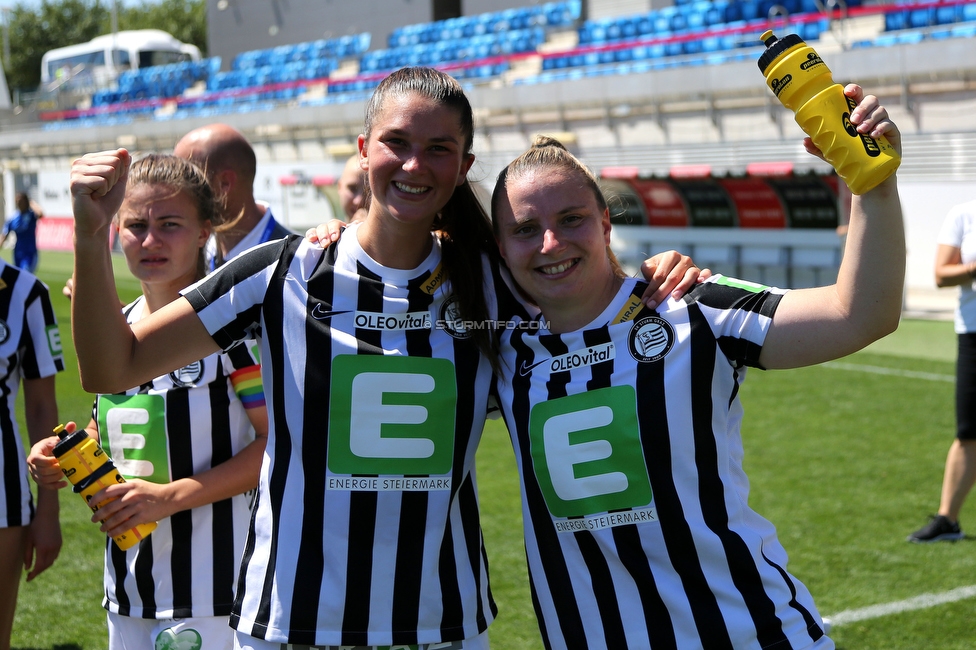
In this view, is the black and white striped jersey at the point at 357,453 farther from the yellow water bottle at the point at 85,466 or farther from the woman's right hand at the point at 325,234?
the yellow water bottle at the point at 85,466

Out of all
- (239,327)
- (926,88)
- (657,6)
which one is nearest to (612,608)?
(239,327)

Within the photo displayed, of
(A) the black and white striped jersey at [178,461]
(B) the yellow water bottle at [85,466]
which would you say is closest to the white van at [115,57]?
(A) the black and white striped jersey at [178,461]

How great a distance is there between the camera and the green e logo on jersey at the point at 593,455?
6.46 ft

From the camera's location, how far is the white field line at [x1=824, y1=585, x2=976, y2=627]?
4270 mm

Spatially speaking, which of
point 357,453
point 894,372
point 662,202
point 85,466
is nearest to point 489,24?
point 662,202

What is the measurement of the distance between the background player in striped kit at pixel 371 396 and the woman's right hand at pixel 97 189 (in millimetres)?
262

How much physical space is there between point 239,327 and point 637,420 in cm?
89

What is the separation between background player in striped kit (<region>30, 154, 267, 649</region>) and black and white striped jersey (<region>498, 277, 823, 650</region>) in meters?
0.91

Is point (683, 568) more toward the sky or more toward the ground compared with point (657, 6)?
more toward the ground

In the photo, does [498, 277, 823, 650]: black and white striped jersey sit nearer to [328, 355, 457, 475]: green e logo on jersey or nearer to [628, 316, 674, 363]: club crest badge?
[628, 316, 674, 363]: club crest badge

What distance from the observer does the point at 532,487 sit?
2.07m

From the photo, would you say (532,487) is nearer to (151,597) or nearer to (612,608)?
(612,608)

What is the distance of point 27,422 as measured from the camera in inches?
125

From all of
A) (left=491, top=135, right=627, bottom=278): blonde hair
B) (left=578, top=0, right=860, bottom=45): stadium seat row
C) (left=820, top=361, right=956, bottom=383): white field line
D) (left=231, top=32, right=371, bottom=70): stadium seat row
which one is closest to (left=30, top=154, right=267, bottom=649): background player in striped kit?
(left=491, top=135, right=627, bottom=278): blonde hair
